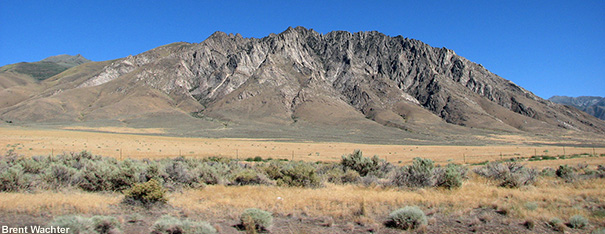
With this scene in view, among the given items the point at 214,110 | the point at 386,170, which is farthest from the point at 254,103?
the point at 386,170

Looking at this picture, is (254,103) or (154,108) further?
(254,103)

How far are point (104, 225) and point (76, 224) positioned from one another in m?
0.70

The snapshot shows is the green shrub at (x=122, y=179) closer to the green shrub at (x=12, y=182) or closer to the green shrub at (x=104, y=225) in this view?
the green shrub at (x=12, y=182)

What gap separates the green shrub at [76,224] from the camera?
747 cm

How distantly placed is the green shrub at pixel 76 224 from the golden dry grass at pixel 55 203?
92.2 inches

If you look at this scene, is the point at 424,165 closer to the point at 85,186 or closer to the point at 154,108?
the point at 85,186

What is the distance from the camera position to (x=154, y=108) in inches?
A: 6014

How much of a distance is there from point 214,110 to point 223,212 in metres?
154

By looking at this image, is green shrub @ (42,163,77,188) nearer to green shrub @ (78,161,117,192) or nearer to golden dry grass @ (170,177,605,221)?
green shrub @ (78,161,117,192)

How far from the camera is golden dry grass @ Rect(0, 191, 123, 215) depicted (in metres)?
9.69

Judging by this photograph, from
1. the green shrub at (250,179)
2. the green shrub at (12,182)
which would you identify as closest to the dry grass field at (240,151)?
the green shrub at (12,182)

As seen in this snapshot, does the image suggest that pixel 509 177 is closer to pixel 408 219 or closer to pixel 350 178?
pixel 350 178

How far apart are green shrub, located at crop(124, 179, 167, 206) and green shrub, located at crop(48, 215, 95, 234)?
3.17m

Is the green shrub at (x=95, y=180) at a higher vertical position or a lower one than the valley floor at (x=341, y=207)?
higher
